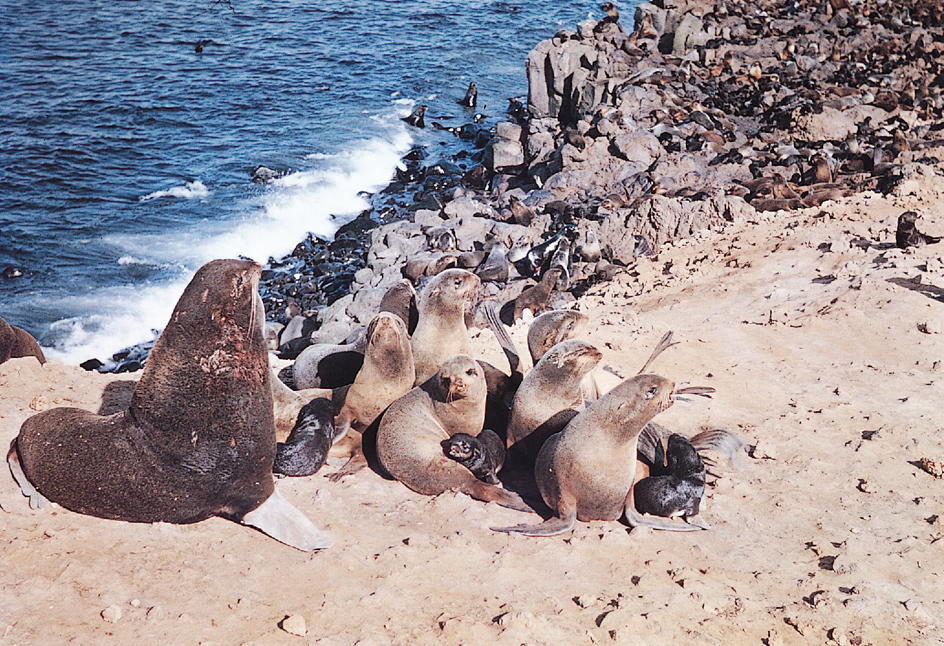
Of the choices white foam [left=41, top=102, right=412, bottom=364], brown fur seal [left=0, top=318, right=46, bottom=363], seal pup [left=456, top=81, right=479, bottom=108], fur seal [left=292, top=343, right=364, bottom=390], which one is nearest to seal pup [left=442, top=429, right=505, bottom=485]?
fur seal [left=292, top=343, right=364, bottom=390]

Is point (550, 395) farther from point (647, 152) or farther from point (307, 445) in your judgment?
point (647, 152)

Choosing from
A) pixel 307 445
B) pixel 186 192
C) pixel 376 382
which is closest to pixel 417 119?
pixel 186 192

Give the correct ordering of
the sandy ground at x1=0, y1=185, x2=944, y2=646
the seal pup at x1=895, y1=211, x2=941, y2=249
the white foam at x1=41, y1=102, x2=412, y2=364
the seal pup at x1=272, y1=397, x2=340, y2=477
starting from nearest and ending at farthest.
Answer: the sandy ground at x1=0, y1=185, x2=944, y2=646
the seal pup at x1=272, y1=397, x2=340, y2=477
the seal pup at x1=895, y1=211, x2=941, y2=249
the white foam at x1=41, y1=102, x2=412, y2=364

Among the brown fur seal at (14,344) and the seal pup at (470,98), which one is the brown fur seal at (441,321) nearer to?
the brown fur seal at (14,344)

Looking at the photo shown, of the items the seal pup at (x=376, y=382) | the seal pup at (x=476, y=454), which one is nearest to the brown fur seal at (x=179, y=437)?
the seal pup at (x=476, y=454)

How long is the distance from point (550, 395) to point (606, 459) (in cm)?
85

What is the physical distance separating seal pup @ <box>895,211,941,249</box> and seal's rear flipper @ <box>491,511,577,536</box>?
6872 mm

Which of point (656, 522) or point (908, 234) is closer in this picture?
point (656, 522)

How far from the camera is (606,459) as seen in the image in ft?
17.0

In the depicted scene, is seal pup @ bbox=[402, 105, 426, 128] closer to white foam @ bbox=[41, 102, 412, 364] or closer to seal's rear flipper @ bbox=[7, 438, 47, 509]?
white foam @ bbox=[41, 102, 412, 364]

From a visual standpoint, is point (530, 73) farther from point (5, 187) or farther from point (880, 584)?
point (880, 584)

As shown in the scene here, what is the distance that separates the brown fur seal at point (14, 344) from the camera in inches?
282

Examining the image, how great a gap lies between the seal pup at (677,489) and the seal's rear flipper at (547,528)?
1.99ft

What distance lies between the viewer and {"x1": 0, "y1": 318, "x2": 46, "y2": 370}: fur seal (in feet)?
23.5
